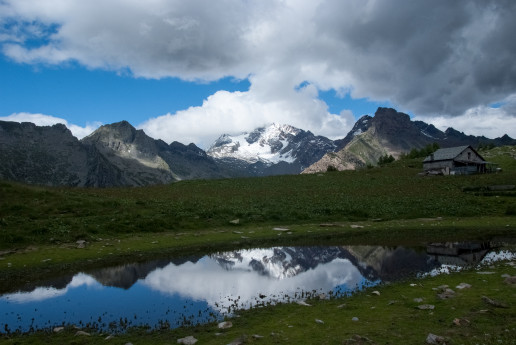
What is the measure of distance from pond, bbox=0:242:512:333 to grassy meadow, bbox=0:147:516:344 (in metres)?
2.25

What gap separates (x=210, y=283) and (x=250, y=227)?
807 inches

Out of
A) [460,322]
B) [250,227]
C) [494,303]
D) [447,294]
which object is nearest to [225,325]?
[460,322]

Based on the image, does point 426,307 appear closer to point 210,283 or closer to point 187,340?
point 187,340

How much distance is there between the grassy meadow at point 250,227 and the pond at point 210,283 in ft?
7.38

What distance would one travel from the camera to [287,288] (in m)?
21.3

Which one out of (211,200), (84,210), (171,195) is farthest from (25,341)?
(171,195)

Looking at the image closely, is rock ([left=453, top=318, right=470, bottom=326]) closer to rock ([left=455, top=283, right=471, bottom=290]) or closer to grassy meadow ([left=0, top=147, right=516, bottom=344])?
grassy meadow ([left=0, top=147, right=516, bottom=344])

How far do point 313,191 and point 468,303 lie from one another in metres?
53.6

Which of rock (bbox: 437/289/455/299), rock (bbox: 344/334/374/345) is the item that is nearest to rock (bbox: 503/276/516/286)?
rock (bbox: 437/289/455/299)

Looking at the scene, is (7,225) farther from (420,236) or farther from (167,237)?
(420,236)

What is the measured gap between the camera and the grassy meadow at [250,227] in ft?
48.3

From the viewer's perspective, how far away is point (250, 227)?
4350 centimetres

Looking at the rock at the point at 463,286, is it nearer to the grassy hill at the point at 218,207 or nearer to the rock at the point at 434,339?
the rock at the point at 434,339

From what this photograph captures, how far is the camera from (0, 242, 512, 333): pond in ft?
57.7
